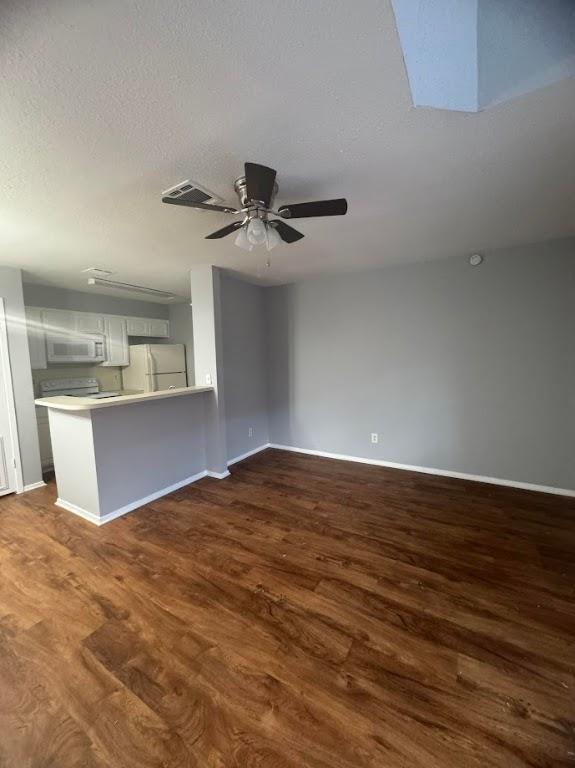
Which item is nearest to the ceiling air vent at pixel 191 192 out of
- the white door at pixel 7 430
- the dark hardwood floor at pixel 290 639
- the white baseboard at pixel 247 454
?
the dark hardwood floor at pixel 290 639

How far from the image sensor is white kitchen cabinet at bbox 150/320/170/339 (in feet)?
16.6

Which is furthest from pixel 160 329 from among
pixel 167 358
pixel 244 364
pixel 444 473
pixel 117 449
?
pixel 444 473

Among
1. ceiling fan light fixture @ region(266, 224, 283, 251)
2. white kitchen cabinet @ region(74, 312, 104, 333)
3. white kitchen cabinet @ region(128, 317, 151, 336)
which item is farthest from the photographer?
white kitchen cabinet @ region(128, 317, 151, 336)

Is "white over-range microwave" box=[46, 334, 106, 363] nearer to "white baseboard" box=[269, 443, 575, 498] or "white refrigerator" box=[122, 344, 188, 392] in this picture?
"white refrigerator" box=[122, 344, 188, 392]

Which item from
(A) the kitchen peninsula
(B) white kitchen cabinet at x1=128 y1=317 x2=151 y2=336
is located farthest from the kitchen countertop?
(B) white kitchen cabinet at x1=128 y1=317 x2=151 y2=336

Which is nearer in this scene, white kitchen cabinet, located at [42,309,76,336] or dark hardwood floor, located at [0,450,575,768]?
dark hardwood floor, located at [0,450,575,768]

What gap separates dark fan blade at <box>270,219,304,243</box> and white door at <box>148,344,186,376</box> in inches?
138

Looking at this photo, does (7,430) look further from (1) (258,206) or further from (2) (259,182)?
Result: (2) (259,182)

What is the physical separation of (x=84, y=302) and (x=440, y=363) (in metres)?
4.86

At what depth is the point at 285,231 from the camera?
5.85 ft

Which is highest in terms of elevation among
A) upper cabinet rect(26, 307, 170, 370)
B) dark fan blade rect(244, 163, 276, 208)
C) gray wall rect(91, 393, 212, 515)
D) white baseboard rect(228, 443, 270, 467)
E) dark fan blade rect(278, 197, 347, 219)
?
dark fan blade rect(244, 163, 276, 208)

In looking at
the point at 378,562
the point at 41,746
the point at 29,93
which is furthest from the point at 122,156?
the point at 378,562

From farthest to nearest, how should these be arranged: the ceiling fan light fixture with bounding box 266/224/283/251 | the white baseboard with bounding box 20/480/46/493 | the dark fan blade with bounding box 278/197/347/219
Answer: the white baseboard with bounding box 20/480/46/493, the ceiling fan light fixture with bounding box 266/224/283/251, the dark fan blade with bounding box 278/197/347/219

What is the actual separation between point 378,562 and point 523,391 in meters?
2.29
